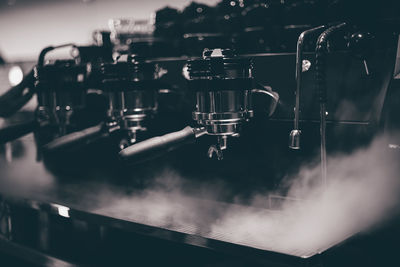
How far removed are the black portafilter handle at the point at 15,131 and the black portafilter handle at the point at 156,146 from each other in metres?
0.48

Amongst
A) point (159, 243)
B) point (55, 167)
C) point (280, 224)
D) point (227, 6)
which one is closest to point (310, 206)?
point (280, 224)

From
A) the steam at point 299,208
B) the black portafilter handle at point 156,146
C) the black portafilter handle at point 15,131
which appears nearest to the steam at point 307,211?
the steam at point 299,208

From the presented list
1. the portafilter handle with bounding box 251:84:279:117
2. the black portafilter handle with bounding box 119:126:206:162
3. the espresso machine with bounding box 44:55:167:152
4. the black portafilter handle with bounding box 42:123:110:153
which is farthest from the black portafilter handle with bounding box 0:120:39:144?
the portafilter handle with bounding box 251:84:279:117

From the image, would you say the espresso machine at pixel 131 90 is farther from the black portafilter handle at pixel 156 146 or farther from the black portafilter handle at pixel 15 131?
the black portafilter handle at pixel 15 131

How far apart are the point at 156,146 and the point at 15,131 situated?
1.75ft

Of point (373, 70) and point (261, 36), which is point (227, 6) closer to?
point (261, 36)

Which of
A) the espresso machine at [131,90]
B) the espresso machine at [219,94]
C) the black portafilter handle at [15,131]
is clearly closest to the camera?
the espresso machine at [219,94]

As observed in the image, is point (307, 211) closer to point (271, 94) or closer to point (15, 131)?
point (271, 94)

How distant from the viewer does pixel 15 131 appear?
1.28 meters

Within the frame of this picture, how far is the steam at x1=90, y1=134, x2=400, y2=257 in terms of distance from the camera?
879 mm

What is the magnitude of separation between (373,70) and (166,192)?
0.66 m

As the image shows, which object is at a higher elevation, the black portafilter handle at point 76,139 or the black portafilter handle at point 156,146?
the black portafilter handle at point 156,146

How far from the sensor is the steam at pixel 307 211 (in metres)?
0.88

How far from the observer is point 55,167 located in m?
1.67
